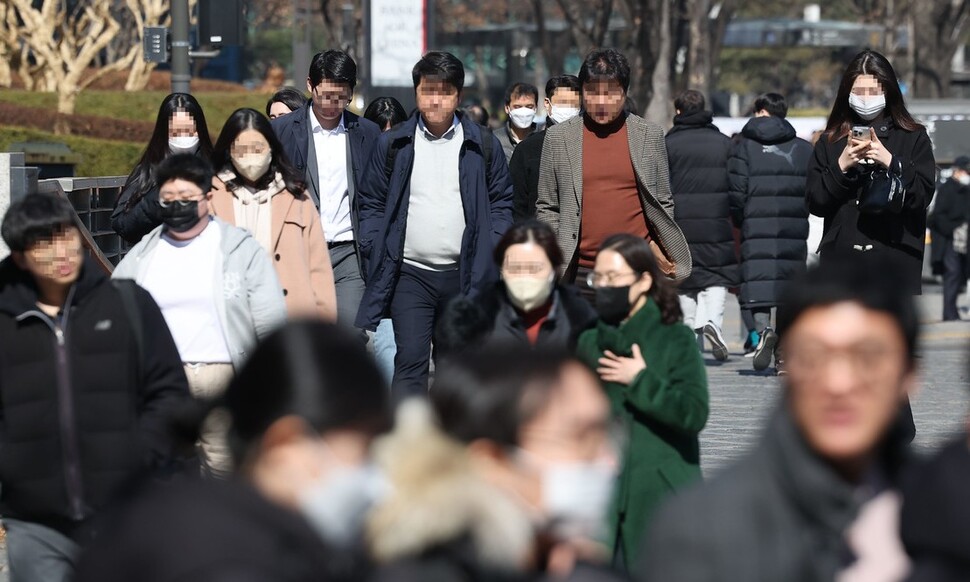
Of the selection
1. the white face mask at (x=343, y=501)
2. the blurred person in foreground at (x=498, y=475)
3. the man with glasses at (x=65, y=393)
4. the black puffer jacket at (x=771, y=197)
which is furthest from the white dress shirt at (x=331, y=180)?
the white face mask at (x=343, y=501)

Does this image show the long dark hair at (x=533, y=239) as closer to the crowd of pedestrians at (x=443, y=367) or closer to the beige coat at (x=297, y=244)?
the crowd of pedestrians at (x=443, y=367)

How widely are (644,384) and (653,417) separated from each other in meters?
0.11

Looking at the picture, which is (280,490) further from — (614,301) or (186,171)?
(186,171)

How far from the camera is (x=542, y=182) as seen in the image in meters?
8.51

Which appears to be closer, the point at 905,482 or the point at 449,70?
the point at 905,482

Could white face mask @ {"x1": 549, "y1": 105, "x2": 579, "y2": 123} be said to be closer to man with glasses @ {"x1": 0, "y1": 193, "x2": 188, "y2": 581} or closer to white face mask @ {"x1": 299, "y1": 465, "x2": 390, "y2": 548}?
man with glasses @ {"x1": 0, "y1": 193, "x2": 188, "y2": 581}

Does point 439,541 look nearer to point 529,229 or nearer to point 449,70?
point 529,229

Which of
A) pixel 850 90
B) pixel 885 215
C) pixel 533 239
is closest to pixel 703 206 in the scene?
pixel 885 215

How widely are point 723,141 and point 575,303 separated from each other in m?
6.62

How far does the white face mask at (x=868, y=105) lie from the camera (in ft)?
24.3

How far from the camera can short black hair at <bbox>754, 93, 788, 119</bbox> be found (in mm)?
12602

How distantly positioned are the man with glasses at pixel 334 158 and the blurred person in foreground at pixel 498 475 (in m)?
5.60

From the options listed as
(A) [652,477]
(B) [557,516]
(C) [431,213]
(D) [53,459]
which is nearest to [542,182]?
(C) [431,213]

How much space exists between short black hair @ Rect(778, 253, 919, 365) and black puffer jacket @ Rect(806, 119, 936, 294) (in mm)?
4697
